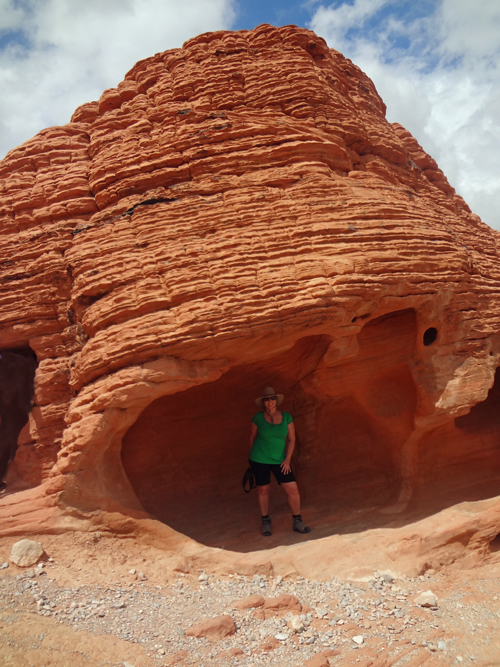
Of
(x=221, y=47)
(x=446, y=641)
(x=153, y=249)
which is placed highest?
(x=221, y=47)

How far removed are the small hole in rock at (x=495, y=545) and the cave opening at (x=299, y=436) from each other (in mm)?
1326

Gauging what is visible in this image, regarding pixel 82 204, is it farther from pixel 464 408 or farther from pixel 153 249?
pixel 464 408

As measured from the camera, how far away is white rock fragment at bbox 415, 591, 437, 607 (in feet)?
14.1

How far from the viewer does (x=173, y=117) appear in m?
6.80

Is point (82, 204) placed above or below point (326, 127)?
below

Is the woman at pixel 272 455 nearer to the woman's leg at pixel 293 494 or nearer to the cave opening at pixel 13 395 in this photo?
the woman's leg at pixel 293 494

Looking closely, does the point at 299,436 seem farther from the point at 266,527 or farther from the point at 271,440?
the point at 266,527

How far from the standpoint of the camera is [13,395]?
7.27m

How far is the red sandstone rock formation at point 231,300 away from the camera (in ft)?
17.8

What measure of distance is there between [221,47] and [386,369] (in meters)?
5.53

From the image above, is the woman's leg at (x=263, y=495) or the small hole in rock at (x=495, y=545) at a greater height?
the woman's leg at (x=263, y=495)

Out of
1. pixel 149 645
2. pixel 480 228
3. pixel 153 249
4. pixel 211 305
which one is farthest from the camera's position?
pixel 480 228

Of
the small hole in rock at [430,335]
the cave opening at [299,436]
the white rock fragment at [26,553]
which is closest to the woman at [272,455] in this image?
the cave opening at [299,436]

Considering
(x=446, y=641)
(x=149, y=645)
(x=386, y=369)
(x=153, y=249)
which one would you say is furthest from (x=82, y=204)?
(x=446, y=641)
